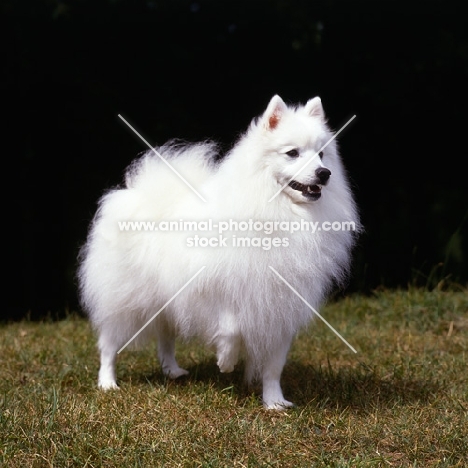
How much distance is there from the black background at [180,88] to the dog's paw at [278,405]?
315cm

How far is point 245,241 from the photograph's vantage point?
3619 millimetres

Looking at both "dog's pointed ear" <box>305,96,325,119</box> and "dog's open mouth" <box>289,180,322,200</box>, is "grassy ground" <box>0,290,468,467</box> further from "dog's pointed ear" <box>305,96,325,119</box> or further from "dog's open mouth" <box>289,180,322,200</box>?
"dog's pointed ear" <box>305,96,325,119</box>

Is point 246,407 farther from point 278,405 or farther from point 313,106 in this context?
point 313,106

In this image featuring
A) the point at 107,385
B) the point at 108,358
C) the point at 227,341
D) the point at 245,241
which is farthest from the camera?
the point at 108,358

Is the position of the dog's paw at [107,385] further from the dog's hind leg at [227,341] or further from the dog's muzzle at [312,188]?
the dog's muzzle at [312,188]

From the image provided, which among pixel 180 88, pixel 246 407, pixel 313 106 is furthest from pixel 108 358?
pixel 180 88

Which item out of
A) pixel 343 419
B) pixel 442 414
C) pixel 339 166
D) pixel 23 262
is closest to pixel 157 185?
pixel 339 166

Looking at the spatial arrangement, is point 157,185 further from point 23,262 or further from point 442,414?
point 23,262

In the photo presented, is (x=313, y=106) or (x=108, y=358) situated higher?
(x=313, y=106)

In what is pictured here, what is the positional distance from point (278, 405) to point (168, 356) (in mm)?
1006

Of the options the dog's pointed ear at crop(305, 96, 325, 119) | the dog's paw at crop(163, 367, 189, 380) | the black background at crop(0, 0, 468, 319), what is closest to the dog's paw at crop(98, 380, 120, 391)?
the dog's paw at crop(163, 367, 189, 380)

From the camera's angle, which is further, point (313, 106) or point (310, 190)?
point (313, 106)

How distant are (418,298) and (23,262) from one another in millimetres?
3853

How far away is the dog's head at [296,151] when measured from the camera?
3547mm
